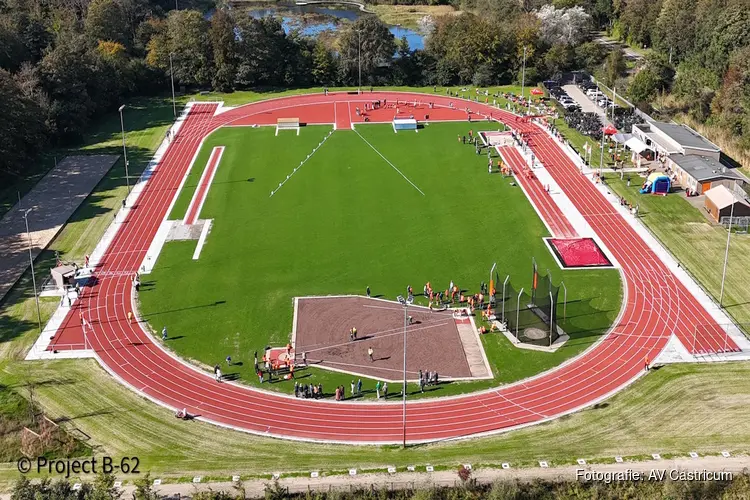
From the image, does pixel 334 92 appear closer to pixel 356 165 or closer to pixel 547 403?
pixel 356 165

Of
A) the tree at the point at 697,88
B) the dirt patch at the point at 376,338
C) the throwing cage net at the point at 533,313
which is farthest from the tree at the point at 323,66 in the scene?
the throwing cage net at the point at 533,313

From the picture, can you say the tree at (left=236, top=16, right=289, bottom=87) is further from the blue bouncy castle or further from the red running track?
the blue bouncy castle

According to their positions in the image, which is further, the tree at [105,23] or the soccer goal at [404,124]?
the tree at [105,23]

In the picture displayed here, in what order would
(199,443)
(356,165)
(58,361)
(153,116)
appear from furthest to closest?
(153,116) → (356,165) → (58,361) → (199,443)

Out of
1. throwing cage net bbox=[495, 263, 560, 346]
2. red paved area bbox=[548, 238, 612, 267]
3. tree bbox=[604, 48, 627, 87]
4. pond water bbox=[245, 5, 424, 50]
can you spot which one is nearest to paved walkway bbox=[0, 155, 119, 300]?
throwing cage net bbox=[495, 263, 560, 346]

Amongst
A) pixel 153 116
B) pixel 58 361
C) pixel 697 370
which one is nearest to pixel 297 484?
pixel 58 361

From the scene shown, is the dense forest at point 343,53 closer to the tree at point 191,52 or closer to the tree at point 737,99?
the tree at point 191,52
